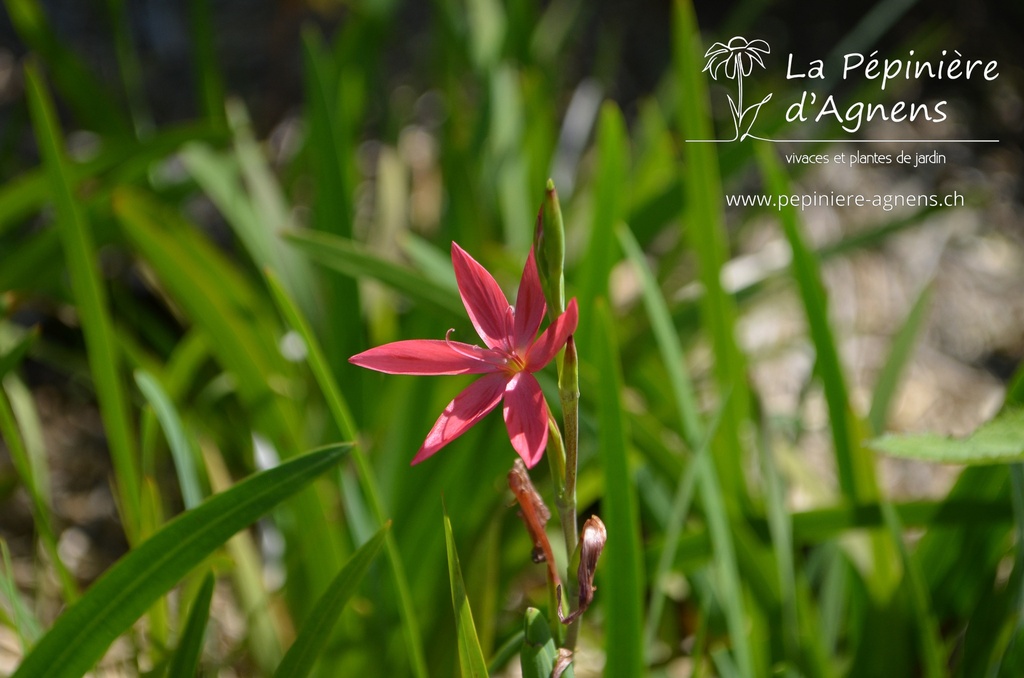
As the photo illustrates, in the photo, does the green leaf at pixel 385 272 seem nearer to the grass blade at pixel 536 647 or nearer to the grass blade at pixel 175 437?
the grass blade at pixel 175 437

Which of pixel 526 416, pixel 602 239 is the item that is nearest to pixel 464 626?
pixel 526 416

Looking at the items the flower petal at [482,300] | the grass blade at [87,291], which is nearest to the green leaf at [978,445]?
the flower petal at [482,300]

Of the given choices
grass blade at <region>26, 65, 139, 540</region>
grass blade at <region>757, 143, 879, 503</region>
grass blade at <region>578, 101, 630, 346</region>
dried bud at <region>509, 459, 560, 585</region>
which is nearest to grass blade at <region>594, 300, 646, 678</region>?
dried bud at <region>509, 459, 560, 585</region>

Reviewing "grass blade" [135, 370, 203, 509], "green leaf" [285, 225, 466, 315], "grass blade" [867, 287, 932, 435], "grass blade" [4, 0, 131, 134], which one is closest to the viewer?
"grass blade" [135, 370, 203, 509]

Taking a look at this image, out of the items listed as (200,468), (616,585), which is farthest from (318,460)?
(200,468)

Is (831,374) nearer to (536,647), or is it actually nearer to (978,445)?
(978,445)

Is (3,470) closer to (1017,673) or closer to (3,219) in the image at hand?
(3,219)

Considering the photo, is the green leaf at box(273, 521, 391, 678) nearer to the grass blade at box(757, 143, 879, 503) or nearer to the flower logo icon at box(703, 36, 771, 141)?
the grass blade at box(757, 143, 879, 503)

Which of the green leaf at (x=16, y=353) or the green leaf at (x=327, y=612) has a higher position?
the green leaf at (x=16, y=353)
